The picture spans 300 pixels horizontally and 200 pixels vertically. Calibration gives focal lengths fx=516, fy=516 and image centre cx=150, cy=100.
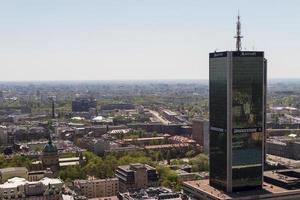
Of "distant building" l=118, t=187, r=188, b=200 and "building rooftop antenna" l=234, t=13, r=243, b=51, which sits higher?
"building rooftop antenna" l=234, t=13, r=243, b=51

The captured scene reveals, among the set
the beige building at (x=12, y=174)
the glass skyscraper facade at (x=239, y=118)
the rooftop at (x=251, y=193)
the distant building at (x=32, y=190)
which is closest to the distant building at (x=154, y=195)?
the rooftop at (x=251, y=193)

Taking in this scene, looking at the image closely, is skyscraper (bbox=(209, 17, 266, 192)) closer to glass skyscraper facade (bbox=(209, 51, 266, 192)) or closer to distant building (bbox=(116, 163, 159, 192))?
glass skyscraper facade (bbox=(209, 51, 266, 192))

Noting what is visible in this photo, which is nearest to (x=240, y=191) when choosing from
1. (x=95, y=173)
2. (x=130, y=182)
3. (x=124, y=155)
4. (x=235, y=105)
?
(x=235, y=105)

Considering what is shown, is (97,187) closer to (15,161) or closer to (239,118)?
(15,161)

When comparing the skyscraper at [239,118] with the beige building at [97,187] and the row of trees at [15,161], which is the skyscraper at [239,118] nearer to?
the beige building at [97,187]

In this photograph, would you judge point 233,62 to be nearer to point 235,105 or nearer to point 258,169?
point 235,105

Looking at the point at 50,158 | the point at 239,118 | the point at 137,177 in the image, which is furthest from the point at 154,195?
the point at 50,158

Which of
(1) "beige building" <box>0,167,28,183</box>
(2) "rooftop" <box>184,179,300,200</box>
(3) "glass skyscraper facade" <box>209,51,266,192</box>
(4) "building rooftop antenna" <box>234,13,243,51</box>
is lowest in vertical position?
(1) "beige building" <box>0,167,28,183</box>

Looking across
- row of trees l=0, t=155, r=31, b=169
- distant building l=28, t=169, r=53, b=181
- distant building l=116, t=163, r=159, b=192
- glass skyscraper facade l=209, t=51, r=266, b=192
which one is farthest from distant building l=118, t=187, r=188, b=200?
row of trees l=0, t=155, r=31, b=169
